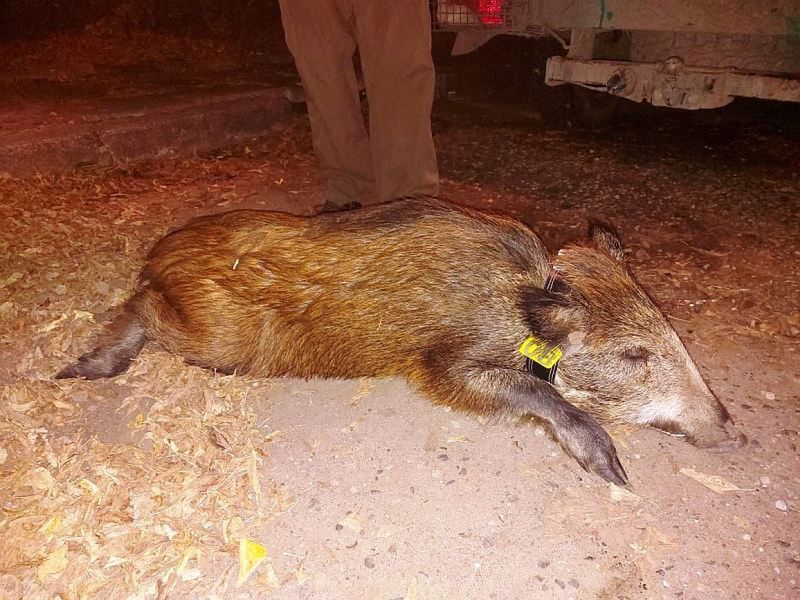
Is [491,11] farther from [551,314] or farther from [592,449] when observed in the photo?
[592,449]

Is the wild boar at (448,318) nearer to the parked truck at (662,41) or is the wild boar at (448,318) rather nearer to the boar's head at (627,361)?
the boar's head at (627,361)

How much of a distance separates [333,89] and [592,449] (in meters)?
2.89

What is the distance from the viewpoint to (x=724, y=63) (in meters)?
5.23

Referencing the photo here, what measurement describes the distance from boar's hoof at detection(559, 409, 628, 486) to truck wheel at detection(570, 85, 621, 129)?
4963 mm

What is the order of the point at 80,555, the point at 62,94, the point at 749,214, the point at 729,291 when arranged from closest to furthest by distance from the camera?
1. the point at 80,555
2. the point at 729,291
3. the point at 749,214
4. the point at 62,94

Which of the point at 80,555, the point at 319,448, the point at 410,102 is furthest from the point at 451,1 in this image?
the point at 80,555

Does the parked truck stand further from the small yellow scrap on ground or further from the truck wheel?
the small yellow scrap on ground

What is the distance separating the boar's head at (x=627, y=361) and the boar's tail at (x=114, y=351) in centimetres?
194

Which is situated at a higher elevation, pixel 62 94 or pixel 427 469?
pixel 62 94

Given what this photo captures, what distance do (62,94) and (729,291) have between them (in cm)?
668

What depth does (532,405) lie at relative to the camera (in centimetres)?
260

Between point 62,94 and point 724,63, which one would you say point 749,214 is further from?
point 62,94

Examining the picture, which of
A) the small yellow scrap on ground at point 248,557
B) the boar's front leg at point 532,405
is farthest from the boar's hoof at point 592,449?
the small yellow scrap on ground at point 248,557

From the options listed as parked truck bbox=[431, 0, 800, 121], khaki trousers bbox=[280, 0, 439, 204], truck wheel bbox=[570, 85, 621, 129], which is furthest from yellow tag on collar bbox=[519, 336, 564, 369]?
truck wheel bbox=[570, 85, 621, 129]
